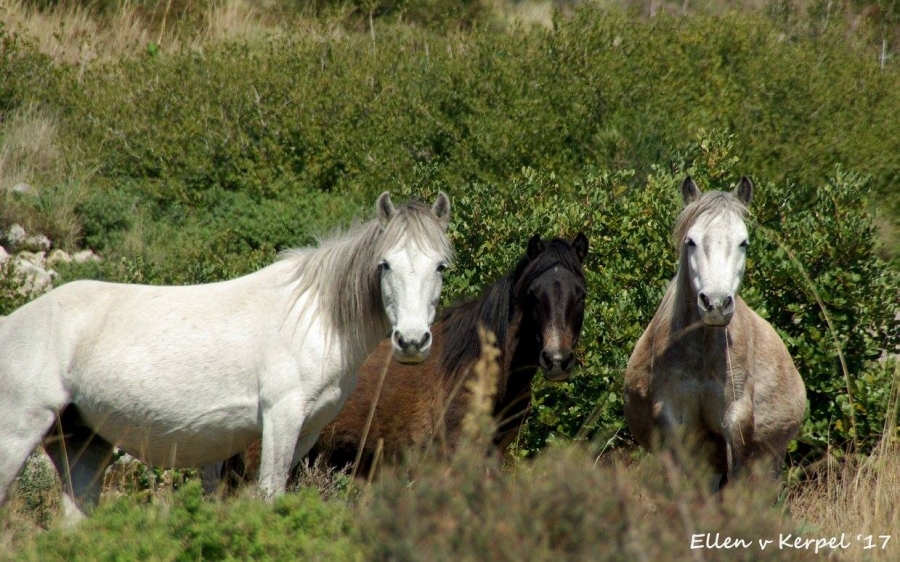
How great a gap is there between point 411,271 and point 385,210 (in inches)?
15.5

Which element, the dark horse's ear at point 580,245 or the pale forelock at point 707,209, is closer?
the pale forelock at point 707,209

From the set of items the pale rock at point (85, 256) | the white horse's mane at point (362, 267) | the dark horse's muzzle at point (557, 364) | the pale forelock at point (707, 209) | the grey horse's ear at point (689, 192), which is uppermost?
the grey horse's ear at point (689, 192)

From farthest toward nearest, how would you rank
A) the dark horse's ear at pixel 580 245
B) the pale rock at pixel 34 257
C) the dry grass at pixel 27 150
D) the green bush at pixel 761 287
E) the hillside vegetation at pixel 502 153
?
1. the dry grass at pixel 27 150
2. the pale rock at pixel 34 257
3. the hillside vegetation at pixel 502 153
4. the green bush at pixel 761 287
5. the dark horse's ear at pixel 580 245

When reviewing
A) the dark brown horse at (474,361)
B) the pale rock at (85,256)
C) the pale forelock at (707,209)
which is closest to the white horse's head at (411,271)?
the dark brown horse at (474,361)

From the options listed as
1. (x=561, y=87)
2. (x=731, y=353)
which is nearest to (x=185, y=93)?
(x=561, y=87)

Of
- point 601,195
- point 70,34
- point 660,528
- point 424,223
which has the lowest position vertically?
point 660,528

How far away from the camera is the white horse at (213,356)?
462cm

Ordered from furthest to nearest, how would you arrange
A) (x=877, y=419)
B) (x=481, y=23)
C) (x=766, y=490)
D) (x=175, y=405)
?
1. (x=481, y=23)
2. (x=877, y=419)
3. (x=175, y=405)
4. (x=766, y=490)

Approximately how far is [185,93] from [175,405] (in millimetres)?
7618

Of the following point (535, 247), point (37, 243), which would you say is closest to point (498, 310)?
point (535, 247)

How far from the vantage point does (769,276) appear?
6875 mm

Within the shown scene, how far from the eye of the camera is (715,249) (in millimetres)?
4996

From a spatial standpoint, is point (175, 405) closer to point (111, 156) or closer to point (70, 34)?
point (111, 156)

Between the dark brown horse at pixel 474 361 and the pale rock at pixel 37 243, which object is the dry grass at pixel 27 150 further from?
the dark brown horse at pixel 474 361
